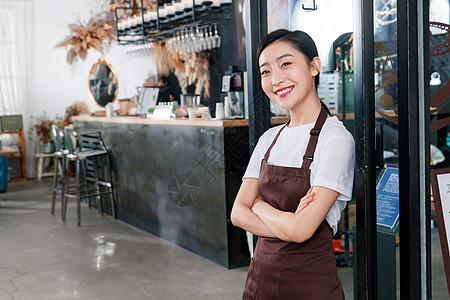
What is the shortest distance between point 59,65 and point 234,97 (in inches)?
239

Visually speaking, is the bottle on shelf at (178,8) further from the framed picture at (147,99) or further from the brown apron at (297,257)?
the brown apron at (297,257)

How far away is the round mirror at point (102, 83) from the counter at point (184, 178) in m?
3.67

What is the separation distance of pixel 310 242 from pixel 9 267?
3653mm

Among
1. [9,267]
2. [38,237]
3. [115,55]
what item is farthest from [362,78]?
[115,55]

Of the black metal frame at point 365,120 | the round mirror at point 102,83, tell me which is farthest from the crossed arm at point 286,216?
the round mirror at point 102,83

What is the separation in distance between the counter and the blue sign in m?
2.01

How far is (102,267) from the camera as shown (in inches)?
186

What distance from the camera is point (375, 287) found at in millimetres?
2139

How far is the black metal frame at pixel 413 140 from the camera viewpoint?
194 centimetres

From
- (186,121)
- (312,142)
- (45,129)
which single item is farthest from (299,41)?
(45,129)

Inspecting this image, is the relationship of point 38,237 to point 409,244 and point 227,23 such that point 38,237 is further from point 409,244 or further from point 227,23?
point 409,244

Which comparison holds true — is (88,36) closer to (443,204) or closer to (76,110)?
(76,110)

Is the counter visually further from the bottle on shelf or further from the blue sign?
the blue sign

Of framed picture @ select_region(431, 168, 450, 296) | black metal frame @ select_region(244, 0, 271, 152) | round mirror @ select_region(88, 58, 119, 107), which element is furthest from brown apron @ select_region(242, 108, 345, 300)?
round mirror @ select_region(88, 58, 119, 107)
